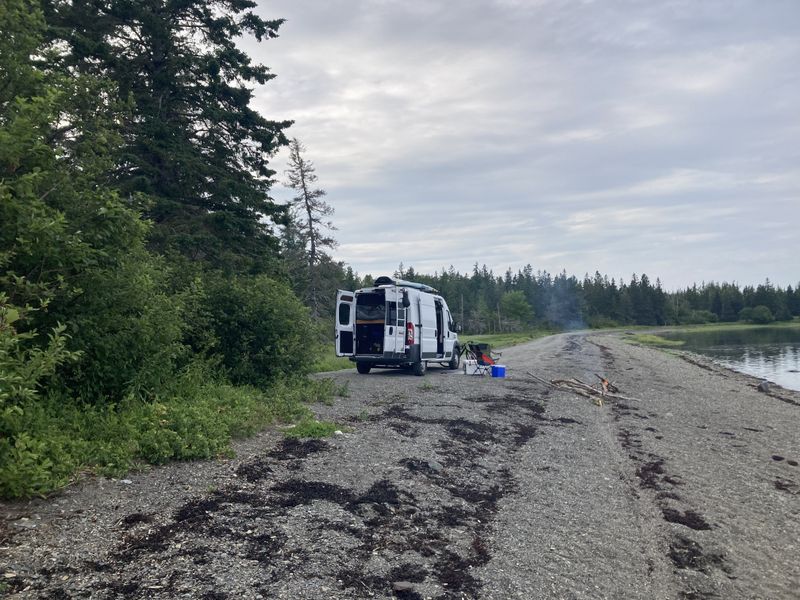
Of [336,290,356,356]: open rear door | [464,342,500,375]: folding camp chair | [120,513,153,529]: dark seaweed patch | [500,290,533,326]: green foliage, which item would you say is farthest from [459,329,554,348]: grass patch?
[120,513,153,529]: dark seaweed patch

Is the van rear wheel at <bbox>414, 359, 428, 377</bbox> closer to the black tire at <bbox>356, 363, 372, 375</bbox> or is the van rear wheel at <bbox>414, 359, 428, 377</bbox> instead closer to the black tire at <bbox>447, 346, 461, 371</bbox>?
the black tire at <bbox>356, 363, 372, 375</bbox>

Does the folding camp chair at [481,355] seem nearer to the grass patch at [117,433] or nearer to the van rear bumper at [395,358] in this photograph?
the van rear bumper at [395,358]

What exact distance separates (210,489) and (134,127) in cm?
1171

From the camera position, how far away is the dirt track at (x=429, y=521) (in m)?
4.61

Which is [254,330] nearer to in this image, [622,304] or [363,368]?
[363,368]

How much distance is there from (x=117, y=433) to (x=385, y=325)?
37.9ft

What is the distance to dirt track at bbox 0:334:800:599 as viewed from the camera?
4.61 metres

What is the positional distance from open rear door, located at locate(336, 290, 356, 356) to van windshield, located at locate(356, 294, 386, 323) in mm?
206

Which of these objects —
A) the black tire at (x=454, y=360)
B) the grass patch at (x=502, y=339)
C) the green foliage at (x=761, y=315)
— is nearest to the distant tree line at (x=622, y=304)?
the green foliage at (x=761, y=315)

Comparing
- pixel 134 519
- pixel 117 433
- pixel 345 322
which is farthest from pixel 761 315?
pixel 134 519

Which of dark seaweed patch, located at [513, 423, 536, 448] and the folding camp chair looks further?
the folding camp chair

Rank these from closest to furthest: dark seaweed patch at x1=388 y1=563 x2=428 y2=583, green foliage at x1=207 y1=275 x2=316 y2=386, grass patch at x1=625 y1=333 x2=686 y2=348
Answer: dark seaweed patch at x1=388 y1=563 x2=428 y2=583, green foliage at x1=207 y1=275 x2=316 y2=386, grass patch at x1=625 y1=333 x2=686 y2=348

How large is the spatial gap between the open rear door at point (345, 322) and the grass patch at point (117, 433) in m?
8.97

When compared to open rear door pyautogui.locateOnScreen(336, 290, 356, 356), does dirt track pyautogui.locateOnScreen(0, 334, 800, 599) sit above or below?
below
